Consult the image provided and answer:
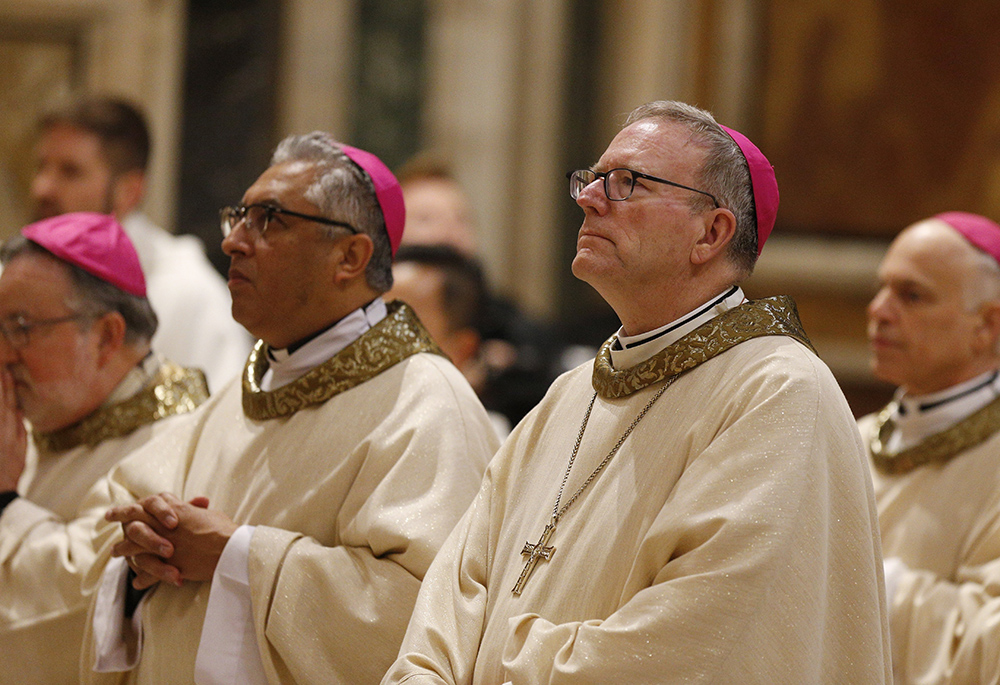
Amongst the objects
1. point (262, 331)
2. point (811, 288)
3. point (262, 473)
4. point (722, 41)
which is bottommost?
point (811, 288)

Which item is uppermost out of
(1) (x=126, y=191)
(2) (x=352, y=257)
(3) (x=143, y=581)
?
(2) (x=352, y=257)

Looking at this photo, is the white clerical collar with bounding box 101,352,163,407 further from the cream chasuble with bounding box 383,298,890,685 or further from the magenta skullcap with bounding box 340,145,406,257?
the cream chasuble with bounding box 383,298,890,685

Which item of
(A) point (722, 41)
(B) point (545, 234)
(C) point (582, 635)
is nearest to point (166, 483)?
(C) point (582, 635)

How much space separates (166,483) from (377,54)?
5.16 m

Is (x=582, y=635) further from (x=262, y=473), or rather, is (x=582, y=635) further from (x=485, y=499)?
(x=262, y=473)

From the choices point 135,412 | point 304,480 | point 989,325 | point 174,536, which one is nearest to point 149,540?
point 174,536

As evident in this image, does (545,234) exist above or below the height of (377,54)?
below

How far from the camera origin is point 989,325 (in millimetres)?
4492

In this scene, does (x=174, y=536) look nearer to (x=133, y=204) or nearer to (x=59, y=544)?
(x=59, y=544)

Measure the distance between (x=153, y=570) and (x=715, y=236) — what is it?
5.53ft

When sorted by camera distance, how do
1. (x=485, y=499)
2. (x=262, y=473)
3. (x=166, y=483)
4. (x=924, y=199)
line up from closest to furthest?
1. (x=485, y=499)
2. (x=262, y=473)
3. (x=166, y=483)
4. (x=924, y=199)

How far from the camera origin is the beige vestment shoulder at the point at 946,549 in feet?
12.6

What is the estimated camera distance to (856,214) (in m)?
8.48

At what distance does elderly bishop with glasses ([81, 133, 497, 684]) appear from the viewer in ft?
10.7
